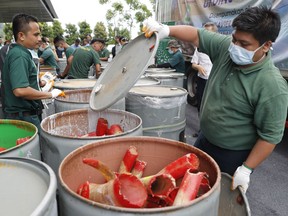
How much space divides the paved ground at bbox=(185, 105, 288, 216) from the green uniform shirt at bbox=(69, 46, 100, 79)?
364cm

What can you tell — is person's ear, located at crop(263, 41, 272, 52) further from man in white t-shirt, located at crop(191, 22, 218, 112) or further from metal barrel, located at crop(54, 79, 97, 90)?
man in white t-shirt, located at crop(191, 22, 218, 112)

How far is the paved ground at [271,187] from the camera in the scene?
292 cm

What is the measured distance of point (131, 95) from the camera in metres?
2.78

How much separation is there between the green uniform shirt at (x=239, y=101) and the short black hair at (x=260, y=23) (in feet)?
0.60

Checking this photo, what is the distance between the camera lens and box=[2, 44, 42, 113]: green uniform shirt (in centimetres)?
217

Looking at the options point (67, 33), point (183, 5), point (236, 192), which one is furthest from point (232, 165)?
point (67, 33)

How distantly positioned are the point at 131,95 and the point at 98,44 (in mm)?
4018

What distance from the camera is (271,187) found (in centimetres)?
335

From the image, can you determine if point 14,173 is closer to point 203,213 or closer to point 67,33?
point 203,213

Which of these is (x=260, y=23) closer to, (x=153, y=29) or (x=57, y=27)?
(x=153, y=29)

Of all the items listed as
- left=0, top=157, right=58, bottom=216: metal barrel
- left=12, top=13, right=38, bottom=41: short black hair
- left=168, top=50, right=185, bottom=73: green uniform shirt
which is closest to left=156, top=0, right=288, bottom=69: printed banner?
left=168, top=50, right=185, bottom=73: green uniform shirt

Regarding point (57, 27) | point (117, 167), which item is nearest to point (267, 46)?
point (117, 167)

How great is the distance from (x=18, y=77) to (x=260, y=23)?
1.87m

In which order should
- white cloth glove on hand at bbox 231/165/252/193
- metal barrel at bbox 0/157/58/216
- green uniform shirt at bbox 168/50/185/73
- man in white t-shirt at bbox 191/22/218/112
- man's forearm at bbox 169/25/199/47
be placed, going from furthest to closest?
green uniform shirt at bbox 168/50/185/73
man in white t-shirt at bbox 191/22/218/112
man's forearm at bbox 169/25/199/47
white cloth glove on hand at bbox 231/165/252/193
metal barrel at bbox 0/157/58/216
